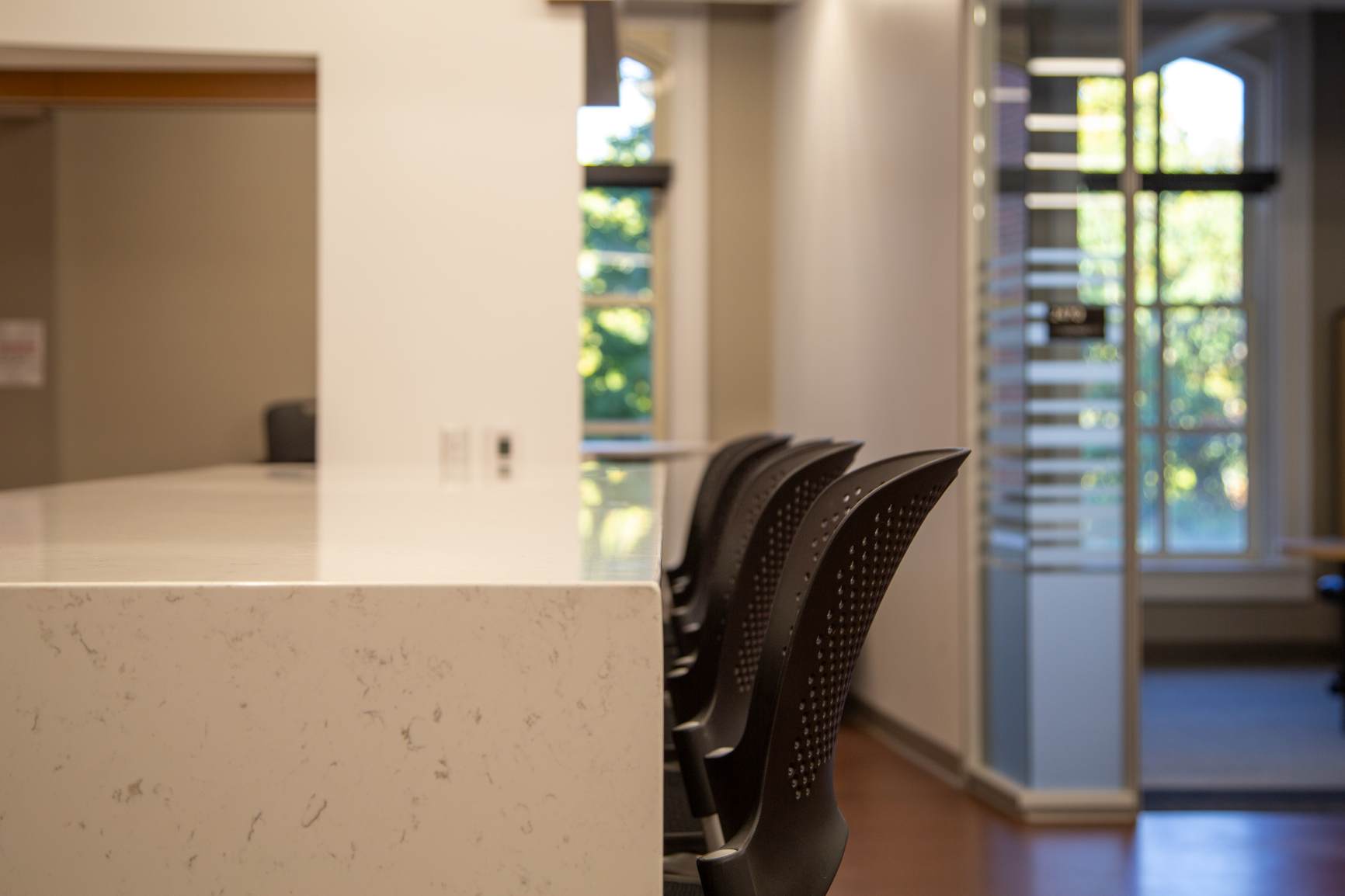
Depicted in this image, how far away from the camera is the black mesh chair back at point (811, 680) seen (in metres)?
0.93

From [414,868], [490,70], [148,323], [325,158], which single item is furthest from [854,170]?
[414,868]

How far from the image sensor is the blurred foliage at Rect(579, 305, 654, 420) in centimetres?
641

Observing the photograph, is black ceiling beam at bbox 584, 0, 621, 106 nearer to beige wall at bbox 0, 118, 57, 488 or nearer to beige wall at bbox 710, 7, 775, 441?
beige wall at bbox 710, 7, 775, 441

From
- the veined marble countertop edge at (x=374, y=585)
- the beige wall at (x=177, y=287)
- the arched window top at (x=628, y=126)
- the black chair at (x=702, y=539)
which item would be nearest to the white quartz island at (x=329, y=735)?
the veined marble countertop edge at (x=374, y=585)

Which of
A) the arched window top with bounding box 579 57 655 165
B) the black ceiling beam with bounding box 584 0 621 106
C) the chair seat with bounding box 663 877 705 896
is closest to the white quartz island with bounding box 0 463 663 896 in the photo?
the chair seat with bounding box 663 877 705 896

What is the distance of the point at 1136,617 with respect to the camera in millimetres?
3141

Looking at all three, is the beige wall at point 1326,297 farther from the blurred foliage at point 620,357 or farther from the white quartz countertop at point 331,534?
the white quartz countertop at point 331,534

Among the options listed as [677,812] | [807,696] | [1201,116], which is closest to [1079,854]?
[677,812]

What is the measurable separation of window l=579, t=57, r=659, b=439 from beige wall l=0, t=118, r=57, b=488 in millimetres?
2675

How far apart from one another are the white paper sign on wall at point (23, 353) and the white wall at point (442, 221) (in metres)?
2.29

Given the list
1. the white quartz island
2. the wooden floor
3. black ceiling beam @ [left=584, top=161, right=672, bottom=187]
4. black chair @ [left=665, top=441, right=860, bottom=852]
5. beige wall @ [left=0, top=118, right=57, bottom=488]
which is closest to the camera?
the white quartz island

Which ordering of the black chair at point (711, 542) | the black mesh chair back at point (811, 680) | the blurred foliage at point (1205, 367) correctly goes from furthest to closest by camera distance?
the blurred foliage at point (1205, 367)
the black chair at point (711, 542)
the black mesh chair back at point (811, 680)

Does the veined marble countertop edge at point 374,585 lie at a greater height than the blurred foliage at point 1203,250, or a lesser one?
lesser

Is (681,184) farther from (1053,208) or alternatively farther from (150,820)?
(150,820)
